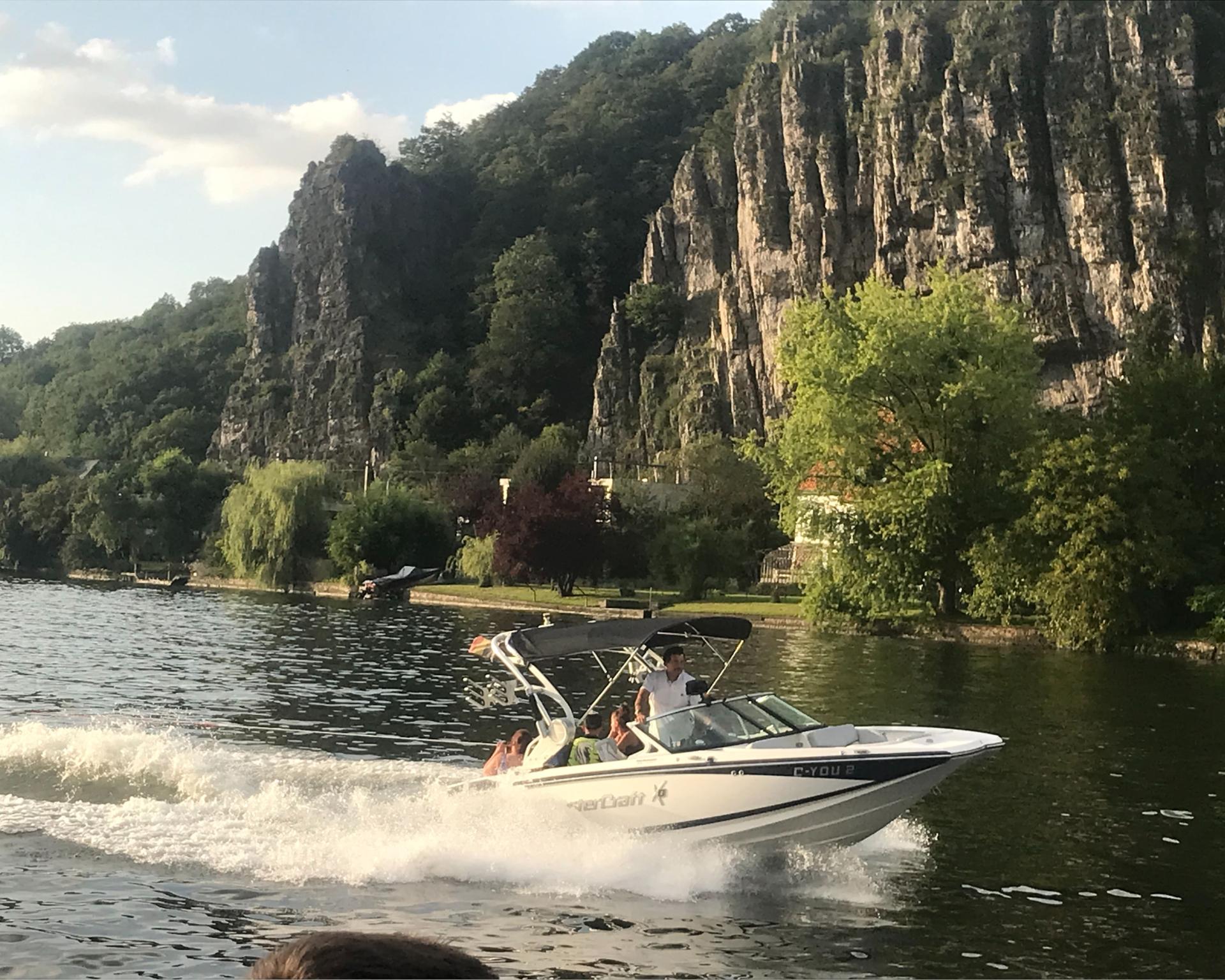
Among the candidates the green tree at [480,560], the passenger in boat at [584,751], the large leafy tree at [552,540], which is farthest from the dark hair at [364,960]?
the green tree at [480,560]

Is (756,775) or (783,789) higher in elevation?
(756,775)

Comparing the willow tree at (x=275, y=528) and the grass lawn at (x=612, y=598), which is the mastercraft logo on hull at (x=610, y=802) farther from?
the willow tree at (x=275, y=528)

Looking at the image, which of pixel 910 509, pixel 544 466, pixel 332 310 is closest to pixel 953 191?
pixel 544 466

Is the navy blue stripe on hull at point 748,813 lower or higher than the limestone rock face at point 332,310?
lower

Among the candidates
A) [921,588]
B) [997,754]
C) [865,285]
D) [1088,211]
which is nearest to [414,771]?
[997,754]

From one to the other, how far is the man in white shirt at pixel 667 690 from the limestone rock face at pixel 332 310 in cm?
13916

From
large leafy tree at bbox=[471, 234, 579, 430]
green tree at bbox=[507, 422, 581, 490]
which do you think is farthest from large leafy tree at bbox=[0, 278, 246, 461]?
green tree at bbox=[507, 422, 581, 490]

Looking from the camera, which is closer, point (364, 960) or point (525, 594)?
point (364, 960)

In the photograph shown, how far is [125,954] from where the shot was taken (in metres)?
12.0

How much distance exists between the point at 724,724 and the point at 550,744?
251 cm

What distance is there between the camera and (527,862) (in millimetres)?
15031

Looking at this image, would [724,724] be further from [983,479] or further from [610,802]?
[983,479]

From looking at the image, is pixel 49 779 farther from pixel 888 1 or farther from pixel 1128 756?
pixel 888 1

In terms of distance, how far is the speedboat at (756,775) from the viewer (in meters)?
14.6
